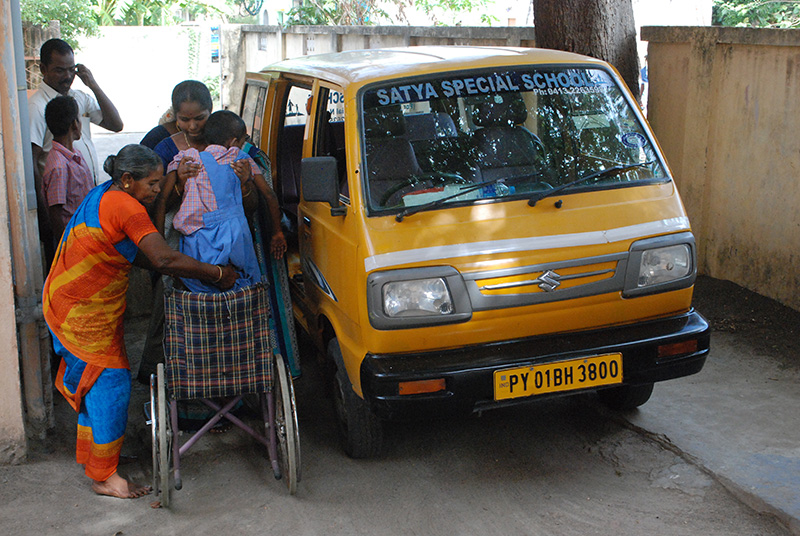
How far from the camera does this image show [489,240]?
11.4 ft

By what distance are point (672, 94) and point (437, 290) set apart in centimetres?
387

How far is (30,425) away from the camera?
13.5ft

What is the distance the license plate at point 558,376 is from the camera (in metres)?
3.38

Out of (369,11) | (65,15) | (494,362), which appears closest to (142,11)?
(65,15)

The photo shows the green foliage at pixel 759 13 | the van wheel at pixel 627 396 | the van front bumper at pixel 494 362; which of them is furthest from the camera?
the green foliage at pixel 759 13

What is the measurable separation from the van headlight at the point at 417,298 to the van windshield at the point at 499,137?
1.27 ft

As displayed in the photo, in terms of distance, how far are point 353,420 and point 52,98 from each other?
10.3 ft

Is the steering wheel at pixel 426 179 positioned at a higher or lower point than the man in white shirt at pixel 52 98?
lower

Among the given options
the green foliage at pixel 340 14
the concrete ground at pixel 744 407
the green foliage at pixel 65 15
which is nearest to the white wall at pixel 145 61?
the green foliage at pixel 65 15

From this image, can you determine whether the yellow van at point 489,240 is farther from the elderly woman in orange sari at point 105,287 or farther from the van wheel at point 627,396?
the elderly woman in orange sari at point 105,287

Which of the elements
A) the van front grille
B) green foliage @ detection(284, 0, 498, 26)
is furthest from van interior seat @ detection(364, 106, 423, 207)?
green foliage @ detection(284, 0, 498, 26)

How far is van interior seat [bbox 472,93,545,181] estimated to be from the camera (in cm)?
390

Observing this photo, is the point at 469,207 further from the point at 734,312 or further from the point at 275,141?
the point at 734,312

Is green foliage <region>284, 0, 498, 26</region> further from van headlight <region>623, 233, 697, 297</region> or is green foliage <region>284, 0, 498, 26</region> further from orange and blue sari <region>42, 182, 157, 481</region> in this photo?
van headlight <region>623, 233, 697, 297</region>
